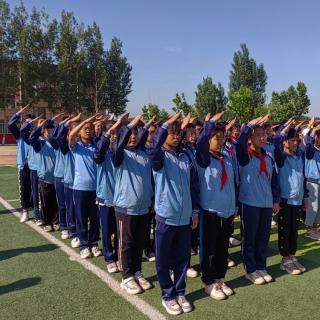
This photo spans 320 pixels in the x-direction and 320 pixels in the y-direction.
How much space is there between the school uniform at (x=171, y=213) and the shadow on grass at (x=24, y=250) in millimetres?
2525

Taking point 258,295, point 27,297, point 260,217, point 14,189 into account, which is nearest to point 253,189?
point 260,217

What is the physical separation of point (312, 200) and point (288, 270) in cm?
211

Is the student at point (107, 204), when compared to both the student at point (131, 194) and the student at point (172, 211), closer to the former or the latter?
the student at point (131, 194)

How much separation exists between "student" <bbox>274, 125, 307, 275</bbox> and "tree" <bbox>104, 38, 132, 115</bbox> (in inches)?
1621

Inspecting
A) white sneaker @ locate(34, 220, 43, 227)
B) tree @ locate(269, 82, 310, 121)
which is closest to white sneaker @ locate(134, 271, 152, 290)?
white sneaker @ locate(34, 220, 43, 227)

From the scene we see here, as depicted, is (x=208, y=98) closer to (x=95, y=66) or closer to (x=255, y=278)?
(x=95, y=66)

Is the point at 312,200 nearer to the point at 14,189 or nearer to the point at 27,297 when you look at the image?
the point at 27,297

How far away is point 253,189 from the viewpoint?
4.47 metres

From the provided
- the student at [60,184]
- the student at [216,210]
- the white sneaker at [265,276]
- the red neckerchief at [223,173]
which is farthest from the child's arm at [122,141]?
the student at [60,184]

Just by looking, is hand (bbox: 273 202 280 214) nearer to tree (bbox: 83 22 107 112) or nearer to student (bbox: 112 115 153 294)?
student (bbox: 112 115 153 294)

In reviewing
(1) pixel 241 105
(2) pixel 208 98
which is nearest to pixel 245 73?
(2) pixel 208 98

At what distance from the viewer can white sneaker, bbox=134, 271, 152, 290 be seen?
14.2 ft

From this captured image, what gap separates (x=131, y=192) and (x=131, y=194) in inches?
0.9

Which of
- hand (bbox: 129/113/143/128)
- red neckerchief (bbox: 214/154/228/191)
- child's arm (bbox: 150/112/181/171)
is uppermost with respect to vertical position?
hand (bbox: 129/113/143/128)
